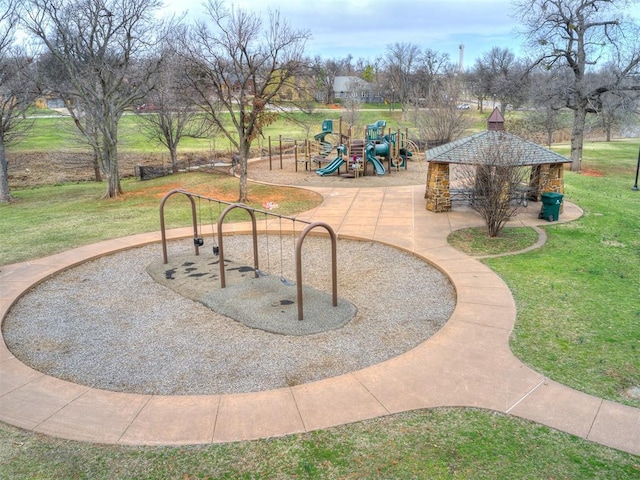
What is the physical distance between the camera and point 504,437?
464 cm

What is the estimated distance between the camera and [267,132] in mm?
53688

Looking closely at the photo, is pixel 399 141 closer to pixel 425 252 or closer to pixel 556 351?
pixel 425 252

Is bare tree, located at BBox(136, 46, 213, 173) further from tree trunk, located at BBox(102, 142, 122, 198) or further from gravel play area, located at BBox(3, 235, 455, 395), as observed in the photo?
gravel play area, located at BBox(3, 235, 455, 395)

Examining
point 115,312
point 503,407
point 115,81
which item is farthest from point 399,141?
point 503,407

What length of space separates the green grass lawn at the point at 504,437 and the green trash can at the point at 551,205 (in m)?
1.83

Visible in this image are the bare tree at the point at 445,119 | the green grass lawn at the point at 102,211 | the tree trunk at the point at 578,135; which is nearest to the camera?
the green grass lawn at the point at 102,211

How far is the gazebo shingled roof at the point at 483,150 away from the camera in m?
13.2

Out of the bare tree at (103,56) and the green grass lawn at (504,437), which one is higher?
the bare tree at (103,56)

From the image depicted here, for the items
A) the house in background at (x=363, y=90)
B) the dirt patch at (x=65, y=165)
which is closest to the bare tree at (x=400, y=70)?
the house in background at (x=363, y=90)

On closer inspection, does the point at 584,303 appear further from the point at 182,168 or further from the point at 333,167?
the point at 182,168

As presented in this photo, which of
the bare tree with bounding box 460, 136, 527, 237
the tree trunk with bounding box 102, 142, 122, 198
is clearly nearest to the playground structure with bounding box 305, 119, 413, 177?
the tree trunk with bounding box 102, 142, 122, 198

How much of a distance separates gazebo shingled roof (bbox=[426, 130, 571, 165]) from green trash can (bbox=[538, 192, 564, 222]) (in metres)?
0.96

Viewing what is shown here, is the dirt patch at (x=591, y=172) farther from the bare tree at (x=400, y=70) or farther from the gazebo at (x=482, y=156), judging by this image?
the bare tree at (x=400, y=70)

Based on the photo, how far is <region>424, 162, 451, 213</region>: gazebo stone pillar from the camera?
14555mm
